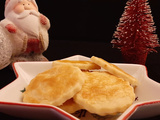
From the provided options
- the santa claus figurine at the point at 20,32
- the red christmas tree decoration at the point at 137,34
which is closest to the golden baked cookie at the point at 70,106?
the santa claus figurine at the point at 20,32

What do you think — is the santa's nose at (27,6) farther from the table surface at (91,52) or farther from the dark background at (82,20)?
the dark background at (82,20)

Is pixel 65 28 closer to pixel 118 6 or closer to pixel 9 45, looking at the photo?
pixel 118 6

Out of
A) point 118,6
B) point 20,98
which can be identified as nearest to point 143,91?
point 20,98

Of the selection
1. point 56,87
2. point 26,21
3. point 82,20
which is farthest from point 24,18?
point 82,20

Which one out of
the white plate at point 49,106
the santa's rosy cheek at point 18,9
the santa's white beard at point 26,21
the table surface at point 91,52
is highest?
the santa's rosy cheek at point 18,9

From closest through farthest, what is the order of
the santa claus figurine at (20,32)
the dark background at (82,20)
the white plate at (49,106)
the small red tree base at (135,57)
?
the white plate at (49,106) < the santa claus figurine at (20,32) < the small red tree base at (135,57) < the dark background at (82,20)

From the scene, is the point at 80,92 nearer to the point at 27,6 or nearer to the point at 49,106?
the point at 49,106

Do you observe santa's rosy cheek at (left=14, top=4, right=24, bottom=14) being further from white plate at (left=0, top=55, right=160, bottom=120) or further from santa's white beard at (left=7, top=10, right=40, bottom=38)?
white plate at (left=0, top=55, right=160, bottom=120)
